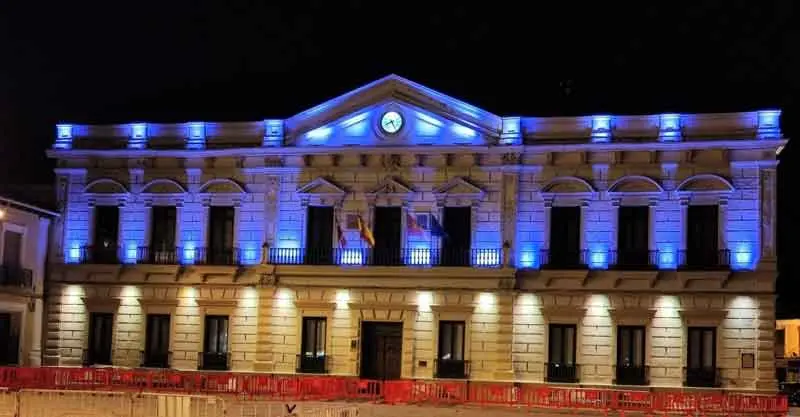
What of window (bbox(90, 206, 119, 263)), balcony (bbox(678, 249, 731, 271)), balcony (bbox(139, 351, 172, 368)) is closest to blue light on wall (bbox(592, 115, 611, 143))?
balcony (bbox(678, 249, 731, 271))

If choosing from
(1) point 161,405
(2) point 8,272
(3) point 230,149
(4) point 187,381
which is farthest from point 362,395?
(2) point 8,272

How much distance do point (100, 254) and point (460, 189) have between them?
45.2ft

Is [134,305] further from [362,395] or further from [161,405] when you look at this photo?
[161,405]

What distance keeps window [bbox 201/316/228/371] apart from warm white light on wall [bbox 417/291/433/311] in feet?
23.6

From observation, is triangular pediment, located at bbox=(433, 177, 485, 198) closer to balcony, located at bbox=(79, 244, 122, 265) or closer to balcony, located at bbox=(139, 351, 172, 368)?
balcony, located at bbox=(139, 351, 172, 368)

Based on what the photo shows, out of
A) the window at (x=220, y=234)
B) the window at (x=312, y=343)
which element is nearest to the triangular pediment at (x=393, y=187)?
the window at (x=312, y=343)

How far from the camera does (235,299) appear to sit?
39.4 metres

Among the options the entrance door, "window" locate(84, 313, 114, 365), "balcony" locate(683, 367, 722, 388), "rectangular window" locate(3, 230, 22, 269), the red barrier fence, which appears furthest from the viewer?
"window" locate(84, 313, 114, 365)

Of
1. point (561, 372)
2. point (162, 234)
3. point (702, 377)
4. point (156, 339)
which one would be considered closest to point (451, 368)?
point (561, 372)

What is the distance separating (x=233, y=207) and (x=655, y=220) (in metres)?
15.1

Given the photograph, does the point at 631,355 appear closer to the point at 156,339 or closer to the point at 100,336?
the point at 156,339

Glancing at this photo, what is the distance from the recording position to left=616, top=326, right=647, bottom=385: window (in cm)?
3666

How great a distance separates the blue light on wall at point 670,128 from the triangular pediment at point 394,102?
18.2ft

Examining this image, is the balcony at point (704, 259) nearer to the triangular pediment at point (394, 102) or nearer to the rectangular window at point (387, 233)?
the triangular pediment at point (394, 102)
